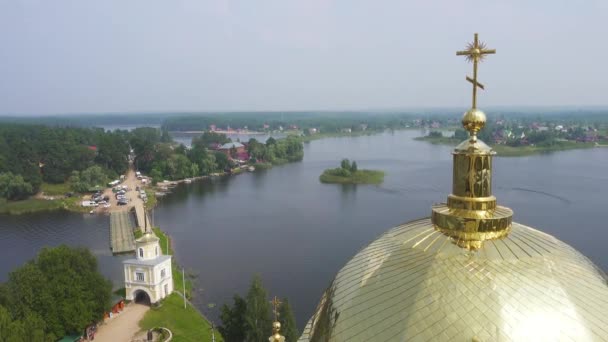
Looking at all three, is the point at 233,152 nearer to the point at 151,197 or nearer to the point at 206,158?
the point at 206,158

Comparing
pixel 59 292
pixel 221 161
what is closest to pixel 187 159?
pixel 221 161

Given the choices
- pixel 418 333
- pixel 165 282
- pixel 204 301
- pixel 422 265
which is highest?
pixel 422 265

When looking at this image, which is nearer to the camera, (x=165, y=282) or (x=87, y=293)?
(x=87, y=293)

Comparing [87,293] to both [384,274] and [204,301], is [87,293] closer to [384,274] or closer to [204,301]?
[204,301]

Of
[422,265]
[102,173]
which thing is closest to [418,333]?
[422,265]

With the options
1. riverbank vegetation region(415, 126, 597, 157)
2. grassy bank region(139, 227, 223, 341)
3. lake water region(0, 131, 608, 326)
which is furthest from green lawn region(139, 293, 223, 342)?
riverbank vegetation region(415, 126, 597, 157)

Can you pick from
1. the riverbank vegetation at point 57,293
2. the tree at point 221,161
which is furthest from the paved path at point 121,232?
the tree at point 221,161

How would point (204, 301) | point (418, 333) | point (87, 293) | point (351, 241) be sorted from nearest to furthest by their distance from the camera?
point (418, 333)
point (87, 293)
point (204, 301)
point (351, 241)
